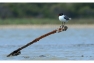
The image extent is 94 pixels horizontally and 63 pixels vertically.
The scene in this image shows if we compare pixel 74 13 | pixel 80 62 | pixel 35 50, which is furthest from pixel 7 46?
pixel 74 13

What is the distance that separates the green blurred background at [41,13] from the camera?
27.9 meters

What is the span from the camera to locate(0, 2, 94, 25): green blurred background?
1097 inches

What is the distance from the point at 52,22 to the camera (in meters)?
29.0

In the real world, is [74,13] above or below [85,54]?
above

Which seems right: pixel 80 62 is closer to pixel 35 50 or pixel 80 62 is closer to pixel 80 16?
pixel 35 50

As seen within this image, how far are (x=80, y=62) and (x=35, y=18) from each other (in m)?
14.5

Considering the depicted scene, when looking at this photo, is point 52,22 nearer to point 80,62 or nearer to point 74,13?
point 74,13

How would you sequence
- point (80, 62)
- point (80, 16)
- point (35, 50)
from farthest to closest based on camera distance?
1. point (80, 16)
2. point (35, 50)
3. point (80, 62)

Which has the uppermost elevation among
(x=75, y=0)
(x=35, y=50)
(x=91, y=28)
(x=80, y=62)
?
(x=91, y=28)

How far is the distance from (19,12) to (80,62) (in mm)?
15375

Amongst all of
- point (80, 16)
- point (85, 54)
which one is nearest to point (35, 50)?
point (85, 54)

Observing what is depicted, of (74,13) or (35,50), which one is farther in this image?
(74,13)

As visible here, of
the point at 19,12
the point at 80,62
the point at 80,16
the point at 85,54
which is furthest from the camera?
the point at 19,12

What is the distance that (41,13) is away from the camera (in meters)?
29.2
